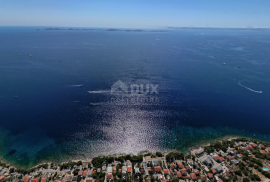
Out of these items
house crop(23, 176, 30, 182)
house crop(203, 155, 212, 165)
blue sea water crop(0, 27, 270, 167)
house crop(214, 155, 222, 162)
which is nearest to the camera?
house crop(23, 176, 30, 182)

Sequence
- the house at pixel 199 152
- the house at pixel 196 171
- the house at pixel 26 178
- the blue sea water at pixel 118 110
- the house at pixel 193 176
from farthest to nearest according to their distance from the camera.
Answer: the blue sea water at pixel 118 110, the house at pixel 199 152, the house at pixel 196 171, the house at pixel 193 176, the house at pixel 26 178

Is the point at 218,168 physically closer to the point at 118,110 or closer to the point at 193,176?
the point at 193,176

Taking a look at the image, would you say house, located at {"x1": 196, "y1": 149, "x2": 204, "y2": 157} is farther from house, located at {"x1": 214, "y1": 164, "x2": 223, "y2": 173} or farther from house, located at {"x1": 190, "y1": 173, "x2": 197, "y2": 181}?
house, located at {"x1": 190, "y1": 173, "x2": 197, "y2": 181}

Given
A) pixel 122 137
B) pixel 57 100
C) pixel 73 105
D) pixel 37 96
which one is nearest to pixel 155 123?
pixel 122 137

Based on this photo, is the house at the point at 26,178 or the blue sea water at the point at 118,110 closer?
the house at the point at 26,178

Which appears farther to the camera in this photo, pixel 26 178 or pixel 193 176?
pixel 193 176

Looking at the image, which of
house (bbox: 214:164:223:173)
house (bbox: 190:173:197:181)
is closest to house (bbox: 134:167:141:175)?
house (bbox: 190:173:197:181)

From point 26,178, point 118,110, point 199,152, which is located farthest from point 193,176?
point 26,178

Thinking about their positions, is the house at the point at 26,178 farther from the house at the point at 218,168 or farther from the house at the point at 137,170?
the house at the point at 218,168

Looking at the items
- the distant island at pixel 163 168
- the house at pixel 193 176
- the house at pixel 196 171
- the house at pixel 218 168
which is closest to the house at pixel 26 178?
the distant island at pixel 163 168
